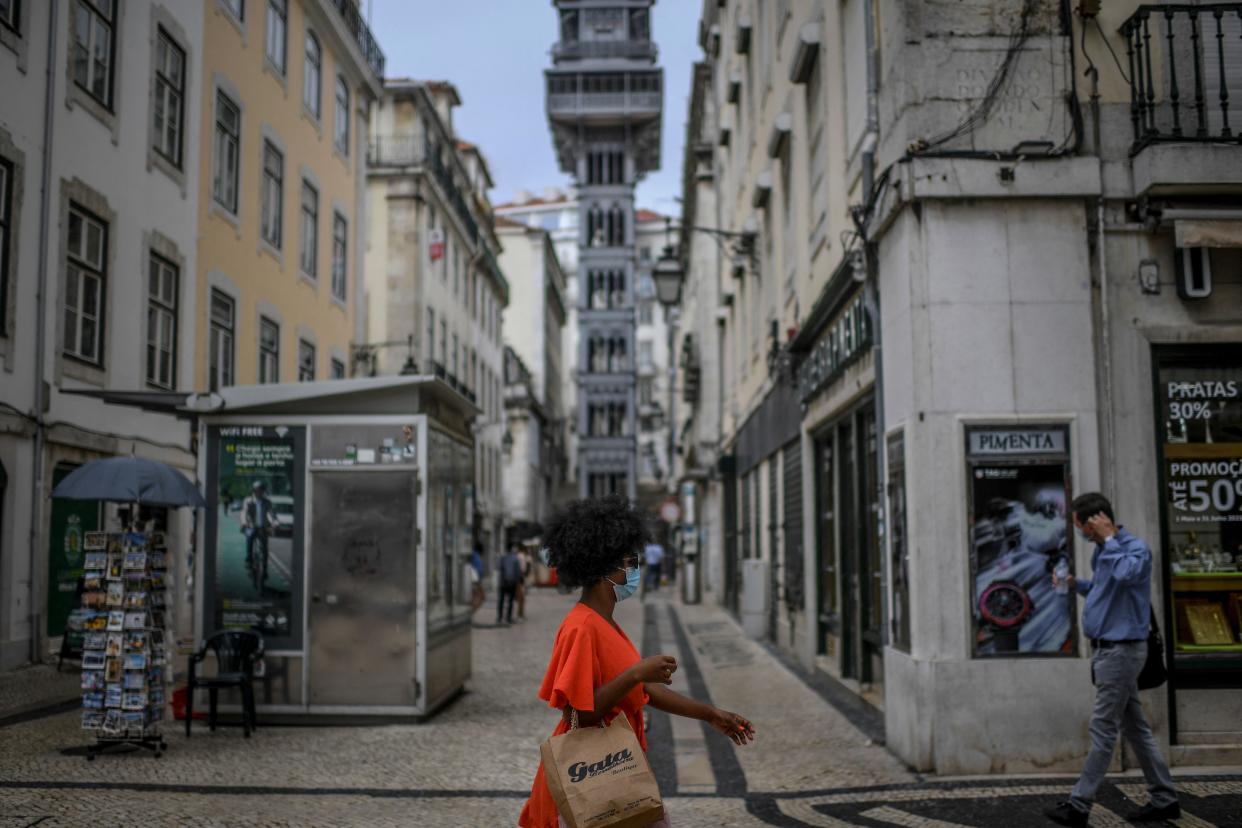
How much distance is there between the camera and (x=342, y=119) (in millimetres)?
28344

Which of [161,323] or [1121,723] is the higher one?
[161,323]

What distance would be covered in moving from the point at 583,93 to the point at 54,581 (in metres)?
85.2

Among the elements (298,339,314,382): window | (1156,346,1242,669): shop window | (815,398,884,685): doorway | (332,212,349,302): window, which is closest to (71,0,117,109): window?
(298,339,314,382): window

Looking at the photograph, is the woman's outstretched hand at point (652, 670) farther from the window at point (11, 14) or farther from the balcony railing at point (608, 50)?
the balcony railing at point (608, 50)

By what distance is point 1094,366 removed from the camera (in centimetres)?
871

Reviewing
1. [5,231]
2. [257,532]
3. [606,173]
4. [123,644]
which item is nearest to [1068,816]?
[123,644]

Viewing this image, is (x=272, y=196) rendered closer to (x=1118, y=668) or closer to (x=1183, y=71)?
(x=1183, y=71)

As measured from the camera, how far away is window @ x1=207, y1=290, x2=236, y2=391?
2036 cm

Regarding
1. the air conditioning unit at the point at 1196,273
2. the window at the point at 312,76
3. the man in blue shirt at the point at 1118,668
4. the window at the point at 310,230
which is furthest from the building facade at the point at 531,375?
the man in blue shirt at the point at 1118,668

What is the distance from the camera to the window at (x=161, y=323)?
17797 mm

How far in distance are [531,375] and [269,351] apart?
186 feet

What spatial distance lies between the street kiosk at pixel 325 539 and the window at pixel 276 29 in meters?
13.6

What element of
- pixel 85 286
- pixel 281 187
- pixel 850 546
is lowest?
pixel 850 546

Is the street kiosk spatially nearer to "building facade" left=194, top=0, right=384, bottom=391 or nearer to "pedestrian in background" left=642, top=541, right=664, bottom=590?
"building facade" left=194, top=0, right=384, bottom=391
